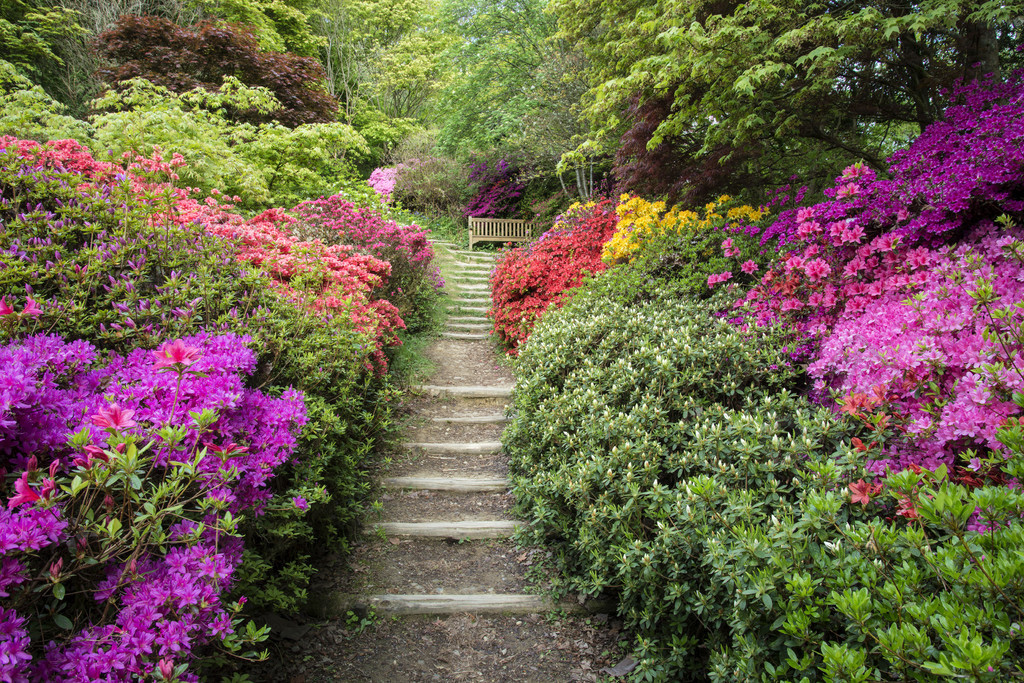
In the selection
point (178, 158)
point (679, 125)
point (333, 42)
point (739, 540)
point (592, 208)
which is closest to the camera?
point (739, 540)

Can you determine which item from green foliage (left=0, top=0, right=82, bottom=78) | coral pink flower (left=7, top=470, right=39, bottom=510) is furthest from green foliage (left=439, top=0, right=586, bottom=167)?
coral pink flower (left=7, top=470, right=39, bottom=510)

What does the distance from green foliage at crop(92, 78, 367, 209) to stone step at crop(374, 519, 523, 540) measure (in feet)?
15.7

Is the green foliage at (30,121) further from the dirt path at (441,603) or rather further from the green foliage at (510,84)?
the green foliage at (510,84)

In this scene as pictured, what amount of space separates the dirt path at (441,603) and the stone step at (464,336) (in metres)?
3.16

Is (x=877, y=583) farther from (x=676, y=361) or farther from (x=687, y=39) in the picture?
(x=687, y=39)

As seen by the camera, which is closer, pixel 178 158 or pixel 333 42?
pixel 178 158

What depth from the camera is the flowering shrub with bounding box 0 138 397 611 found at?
7.00 ft

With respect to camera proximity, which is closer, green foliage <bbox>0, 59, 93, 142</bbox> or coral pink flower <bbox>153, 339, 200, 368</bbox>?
coral pink flower <bbox>153, 339, 200, 368</bbox>

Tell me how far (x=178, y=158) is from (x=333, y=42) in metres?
15.6

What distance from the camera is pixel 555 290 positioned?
6.32 meters

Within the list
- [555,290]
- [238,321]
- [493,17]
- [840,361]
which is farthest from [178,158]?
[493,17]

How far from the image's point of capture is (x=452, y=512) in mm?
3455

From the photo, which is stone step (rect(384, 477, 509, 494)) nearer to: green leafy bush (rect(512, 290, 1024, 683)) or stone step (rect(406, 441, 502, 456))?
green leafy bush (rect(512, 290, 1024, 683))

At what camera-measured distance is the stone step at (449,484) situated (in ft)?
12.0
